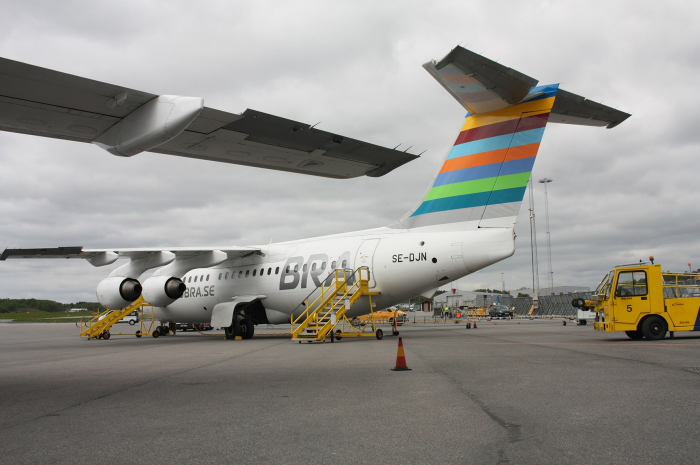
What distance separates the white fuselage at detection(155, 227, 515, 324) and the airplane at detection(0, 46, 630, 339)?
0.04 meters

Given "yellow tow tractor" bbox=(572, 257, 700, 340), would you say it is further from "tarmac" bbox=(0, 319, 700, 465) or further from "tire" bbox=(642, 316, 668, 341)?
"tarmac" bbox=(0, 319, 700, 465)

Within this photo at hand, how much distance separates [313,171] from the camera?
295 inches

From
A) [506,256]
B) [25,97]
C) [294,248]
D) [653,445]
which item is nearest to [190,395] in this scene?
[25,97]

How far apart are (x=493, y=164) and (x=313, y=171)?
681 cm

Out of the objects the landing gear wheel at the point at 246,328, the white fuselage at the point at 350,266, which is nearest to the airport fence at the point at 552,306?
the white fuselage at the point at 350,266

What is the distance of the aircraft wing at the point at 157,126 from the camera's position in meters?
5.06

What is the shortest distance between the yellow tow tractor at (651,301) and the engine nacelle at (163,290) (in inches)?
583

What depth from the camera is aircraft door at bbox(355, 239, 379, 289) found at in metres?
15.5

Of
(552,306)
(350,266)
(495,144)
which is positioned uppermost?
(495,144)

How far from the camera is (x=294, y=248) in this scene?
61.2 ft

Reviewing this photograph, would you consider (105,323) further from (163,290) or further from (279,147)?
(279,147)

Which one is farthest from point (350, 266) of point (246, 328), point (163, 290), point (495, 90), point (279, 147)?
point (279, 147)

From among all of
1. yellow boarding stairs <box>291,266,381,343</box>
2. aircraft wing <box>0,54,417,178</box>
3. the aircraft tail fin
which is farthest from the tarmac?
yellow boarding stairs <box>291,266,381,343</box>

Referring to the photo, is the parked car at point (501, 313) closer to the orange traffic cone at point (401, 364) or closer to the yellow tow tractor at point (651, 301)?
the yellow tow tractor at point (651, 301)
